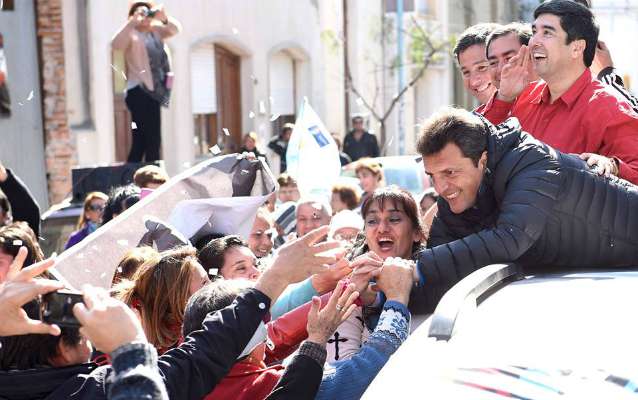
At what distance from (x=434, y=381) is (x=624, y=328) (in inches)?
19.6

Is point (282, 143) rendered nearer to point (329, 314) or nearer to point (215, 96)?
point (215, 96)

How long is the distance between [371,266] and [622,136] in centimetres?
111

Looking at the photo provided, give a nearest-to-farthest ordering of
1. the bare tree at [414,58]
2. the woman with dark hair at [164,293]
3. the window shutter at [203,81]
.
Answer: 1. the woman with dark hair at [164,293]
2. the window shutter at [203,81]
3. the bare tree at [414,58]

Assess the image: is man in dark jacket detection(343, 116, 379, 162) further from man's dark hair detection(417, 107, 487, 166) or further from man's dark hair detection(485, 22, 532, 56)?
man's dark hair detection(417, 107, 487, 166)

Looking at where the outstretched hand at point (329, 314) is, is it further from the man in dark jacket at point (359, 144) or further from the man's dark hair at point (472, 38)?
the man in dark jacket at point (359, 144)

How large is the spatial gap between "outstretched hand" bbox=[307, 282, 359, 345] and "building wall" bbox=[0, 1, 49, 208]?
13011 millimetres

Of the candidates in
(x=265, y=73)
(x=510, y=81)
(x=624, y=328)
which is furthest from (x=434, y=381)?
(x=265, y=73)

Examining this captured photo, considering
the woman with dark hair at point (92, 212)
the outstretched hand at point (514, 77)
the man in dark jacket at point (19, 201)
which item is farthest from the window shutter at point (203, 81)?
the outstretched hand at point (514, 77)

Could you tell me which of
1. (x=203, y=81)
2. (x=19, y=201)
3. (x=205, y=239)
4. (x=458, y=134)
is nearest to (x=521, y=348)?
(x=458, y=134)

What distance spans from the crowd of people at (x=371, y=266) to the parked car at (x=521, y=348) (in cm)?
52

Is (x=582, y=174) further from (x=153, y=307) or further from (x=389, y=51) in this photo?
(x=389, y=51)

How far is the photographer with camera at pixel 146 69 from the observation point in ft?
36.0

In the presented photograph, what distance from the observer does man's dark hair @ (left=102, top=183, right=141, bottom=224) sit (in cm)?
731

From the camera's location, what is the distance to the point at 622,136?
4.61 meters
